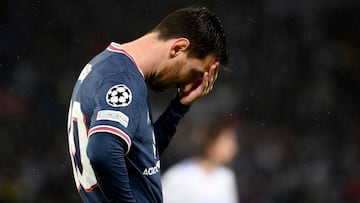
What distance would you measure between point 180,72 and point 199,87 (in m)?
0.26

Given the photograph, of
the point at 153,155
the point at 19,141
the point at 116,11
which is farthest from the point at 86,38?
the point at 153,155

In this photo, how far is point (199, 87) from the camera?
10.4ft

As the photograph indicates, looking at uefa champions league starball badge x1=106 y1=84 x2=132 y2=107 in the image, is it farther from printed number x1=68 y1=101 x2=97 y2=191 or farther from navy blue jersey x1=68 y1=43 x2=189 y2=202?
printed number x1=68 y1=101 x2=97 y2=191

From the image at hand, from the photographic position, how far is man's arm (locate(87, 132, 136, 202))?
2562 mm

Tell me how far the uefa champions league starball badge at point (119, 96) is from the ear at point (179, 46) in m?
0.27

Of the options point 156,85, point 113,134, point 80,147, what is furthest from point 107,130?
point 156,85

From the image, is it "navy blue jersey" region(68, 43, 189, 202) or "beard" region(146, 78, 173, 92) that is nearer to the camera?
"navy blue jersey" region(68, 43, 189, 202)

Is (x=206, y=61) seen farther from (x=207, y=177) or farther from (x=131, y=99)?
(x=207, y=177)

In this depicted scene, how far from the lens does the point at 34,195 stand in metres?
6.82

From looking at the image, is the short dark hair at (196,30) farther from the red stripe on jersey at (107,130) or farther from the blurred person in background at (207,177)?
the blurred person in background at (207,177)

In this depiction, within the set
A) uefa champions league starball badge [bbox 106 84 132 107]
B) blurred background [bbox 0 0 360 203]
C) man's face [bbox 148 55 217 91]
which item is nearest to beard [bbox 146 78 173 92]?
man's face [bbox 148 55 217 91]

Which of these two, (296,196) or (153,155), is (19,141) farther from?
(153,155)

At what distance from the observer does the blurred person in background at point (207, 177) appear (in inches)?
195

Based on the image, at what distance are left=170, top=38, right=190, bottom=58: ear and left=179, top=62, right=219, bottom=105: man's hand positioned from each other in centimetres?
17
